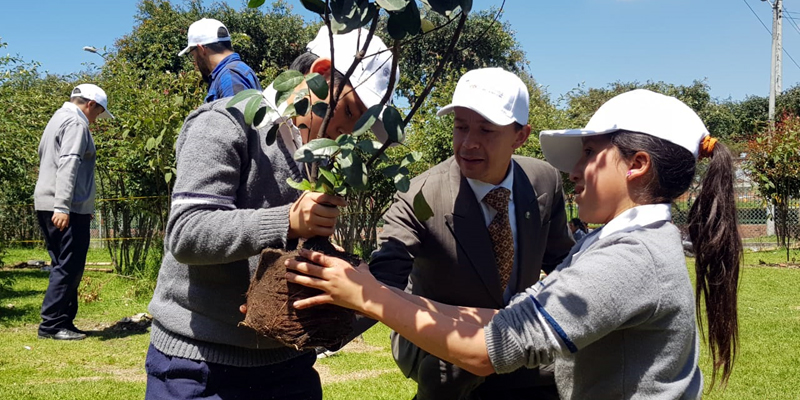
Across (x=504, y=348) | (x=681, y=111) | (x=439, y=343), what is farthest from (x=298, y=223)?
(x=681, y=111)

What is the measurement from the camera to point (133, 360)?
5.82 m

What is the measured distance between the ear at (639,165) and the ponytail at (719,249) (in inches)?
9.5

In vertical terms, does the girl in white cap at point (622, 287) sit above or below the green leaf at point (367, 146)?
below

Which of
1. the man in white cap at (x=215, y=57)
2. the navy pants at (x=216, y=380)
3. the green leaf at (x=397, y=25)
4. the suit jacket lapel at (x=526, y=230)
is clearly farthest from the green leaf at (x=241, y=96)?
the man in white cap at (x=215, y=57)

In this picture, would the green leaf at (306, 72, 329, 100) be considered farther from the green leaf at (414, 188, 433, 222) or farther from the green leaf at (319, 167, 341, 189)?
the green leaf at (414, 188, 433, 222)

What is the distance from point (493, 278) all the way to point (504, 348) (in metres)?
0.95

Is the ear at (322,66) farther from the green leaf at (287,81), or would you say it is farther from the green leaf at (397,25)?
the green leaf at (397,25)

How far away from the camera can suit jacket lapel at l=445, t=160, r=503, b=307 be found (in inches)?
105

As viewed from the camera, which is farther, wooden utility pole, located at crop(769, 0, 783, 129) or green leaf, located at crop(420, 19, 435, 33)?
wooden utility pole, located at crop(769, 0, 783, 129)

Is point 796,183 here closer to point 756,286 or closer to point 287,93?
point 756,286

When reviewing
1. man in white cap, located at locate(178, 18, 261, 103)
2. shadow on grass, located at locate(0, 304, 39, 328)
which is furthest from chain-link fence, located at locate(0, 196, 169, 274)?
man in white cap, located at locate(178, 18, 261, 103)

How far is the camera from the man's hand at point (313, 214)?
5.92 feet

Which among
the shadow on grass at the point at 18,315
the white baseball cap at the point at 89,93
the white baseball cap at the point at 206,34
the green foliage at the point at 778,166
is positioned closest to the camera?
the white baseball cap at the point at 206,34

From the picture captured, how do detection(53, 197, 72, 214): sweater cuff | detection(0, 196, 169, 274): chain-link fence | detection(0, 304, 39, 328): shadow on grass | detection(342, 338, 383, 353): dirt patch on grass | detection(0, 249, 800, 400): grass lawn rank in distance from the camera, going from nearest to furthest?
detection(0, 249, 800, 400): grass lawn → detection(53, 197, 72, 214): sweater cuff → detection(342, 338, 383, 353): dirt patch on grass → detection(0, 304, 39, 328): shadow on grass → detection(0, 196, 169, 274): chain-link fence
